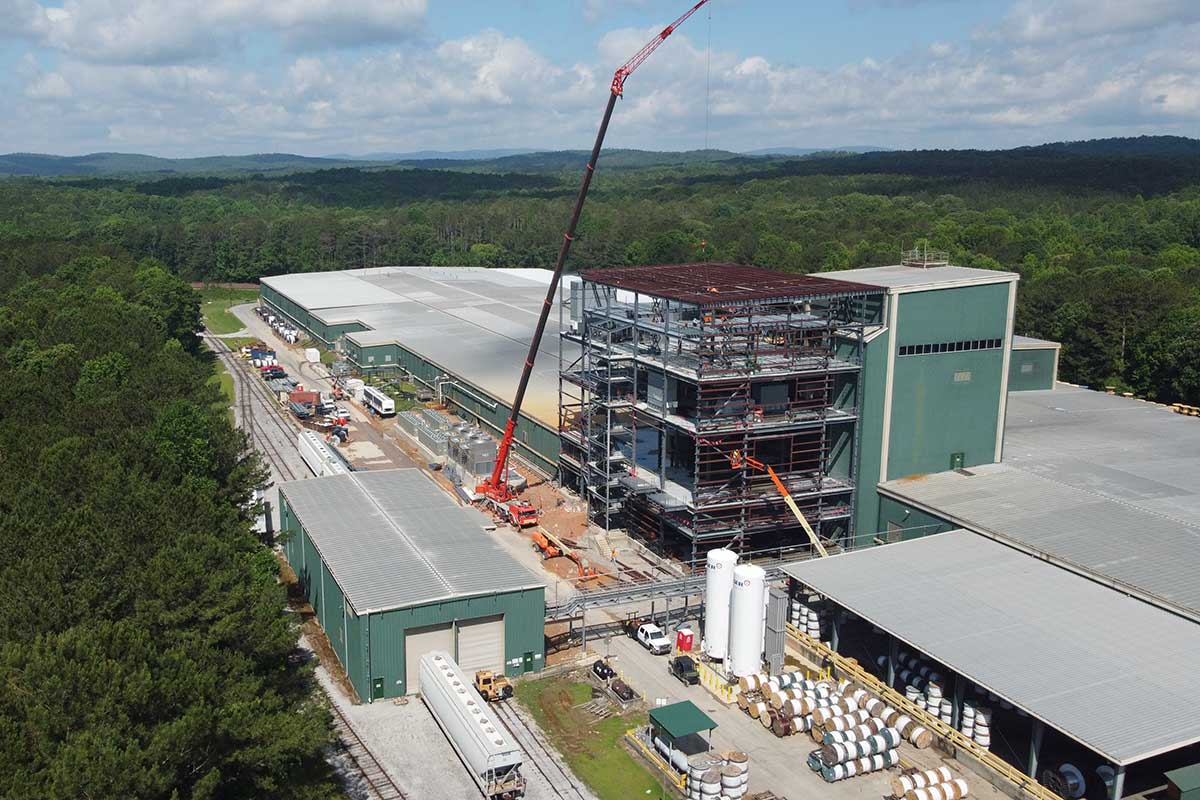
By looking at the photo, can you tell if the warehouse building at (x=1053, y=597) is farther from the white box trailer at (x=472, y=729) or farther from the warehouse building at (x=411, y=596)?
the white box trailer at (x=472, y=729)

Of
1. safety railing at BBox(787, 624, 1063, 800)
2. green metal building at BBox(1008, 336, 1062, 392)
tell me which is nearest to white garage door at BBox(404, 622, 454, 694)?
safety railing at BBox(787, 624, 1063, 800)

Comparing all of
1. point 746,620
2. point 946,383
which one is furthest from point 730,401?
point 746,620

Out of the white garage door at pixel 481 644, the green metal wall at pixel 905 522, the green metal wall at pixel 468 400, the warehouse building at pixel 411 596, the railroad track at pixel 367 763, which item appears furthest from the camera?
the green metal wall at pixel 468 400

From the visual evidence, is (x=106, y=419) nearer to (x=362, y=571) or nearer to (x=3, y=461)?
(x=3, y=461)

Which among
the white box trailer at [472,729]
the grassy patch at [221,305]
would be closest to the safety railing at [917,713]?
the white box trailer at [472,729]

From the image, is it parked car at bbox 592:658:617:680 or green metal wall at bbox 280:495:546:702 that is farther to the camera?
parked car at bbox 592:658:617:680

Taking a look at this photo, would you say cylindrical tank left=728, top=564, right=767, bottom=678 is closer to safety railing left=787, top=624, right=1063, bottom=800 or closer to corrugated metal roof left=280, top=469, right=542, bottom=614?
safety railing left=787, top=624, right=1063, bottom=800

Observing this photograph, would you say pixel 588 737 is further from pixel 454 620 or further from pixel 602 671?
pixel 454 620
